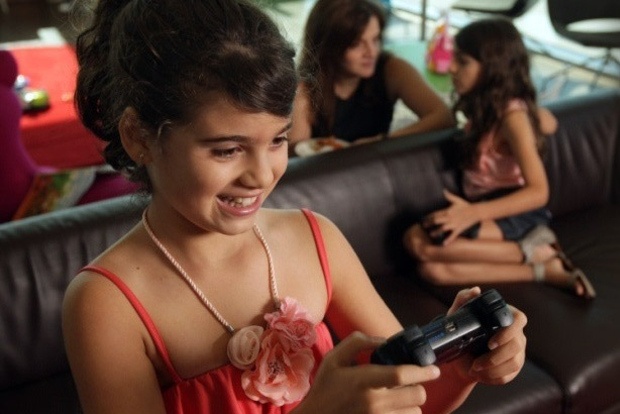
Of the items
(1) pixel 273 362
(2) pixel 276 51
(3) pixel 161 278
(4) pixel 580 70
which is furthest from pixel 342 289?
(4) pixel 580 70

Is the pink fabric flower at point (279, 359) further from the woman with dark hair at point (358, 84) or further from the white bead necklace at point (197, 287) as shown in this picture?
the woman with dark hair at point (358, 84)

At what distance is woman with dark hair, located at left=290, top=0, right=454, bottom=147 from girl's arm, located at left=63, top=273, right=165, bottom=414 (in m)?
1.26

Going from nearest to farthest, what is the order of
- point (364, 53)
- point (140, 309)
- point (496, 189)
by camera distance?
point (140, 309)
point (496, 189)
point (364, 53)

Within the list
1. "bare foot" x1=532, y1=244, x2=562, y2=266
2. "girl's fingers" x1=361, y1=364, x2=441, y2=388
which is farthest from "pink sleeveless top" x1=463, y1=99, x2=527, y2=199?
"girl's fingers" x1=361, y1=364, x2=441, y2=388

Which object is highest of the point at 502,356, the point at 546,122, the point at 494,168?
the point at 502,356

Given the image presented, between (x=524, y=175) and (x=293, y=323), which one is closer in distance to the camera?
(x=293, y=323)

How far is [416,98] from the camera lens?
2.18 m

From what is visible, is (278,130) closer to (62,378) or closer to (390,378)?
(390,378)

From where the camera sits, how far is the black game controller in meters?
0.71

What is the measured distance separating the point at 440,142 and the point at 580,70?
2.88 meters

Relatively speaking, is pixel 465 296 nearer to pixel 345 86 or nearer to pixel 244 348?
pixel 244 348

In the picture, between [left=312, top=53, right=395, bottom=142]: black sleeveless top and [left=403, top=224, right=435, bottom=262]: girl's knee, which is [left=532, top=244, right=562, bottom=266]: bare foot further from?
[left=312, top=53, right=395, bottom=142]: black sleeveless top

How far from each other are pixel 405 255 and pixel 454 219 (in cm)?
19

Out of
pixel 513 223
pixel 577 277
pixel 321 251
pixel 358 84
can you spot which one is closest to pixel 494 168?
pixel 513 223
